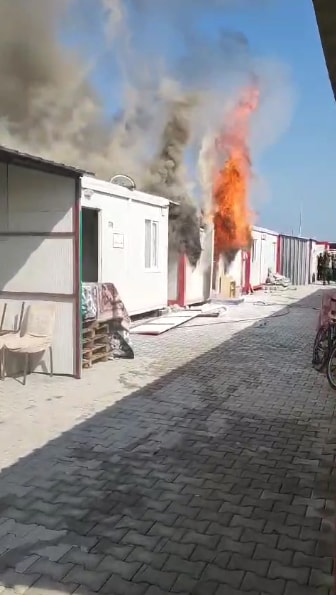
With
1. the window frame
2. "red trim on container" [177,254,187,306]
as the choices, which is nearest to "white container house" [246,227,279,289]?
"red trim on container" [177,254,187,306]

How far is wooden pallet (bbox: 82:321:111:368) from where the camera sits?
7.14 meters

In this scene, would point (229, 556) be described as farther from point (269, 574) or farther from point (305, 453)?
point (305, 453)

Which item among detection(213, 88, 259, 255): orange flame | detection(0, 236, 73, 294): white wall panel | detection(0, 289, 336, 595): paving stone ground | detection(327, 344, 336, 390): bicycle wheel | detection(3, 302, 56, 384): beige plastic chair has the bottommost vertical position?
detection(0, 289, 336, 595): paving stone ground

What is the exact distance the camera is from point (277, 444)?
452 cm

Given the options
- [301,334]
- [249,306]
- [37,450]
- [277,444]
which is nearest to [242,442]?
[277,444]

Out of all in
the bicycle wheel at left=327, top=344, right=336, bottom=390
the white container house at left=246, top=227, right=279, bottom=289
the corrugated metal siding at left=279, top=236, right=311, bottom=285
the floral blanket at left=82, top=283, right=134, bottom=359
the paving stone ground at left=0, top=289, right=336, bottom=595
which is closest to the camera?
the paving stone ground at left=0, top=289, right=336, bottom=595

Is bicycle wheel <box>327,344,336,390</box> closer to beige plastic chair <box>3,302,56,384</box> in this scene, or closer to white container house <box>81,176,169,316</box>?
beige plastic chair <box>3,302,56,384</box>

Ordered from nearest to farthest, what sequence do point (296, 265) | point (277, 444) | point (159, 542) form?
point (159, 542), point (277, 444), point (296, 265)

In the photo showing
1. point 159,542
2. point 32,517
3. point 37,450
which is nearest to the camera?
point 159,542

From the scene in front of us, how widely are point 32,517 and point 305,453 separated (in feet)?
7.45

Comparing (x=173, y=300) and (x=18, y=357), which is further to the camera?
(x=173, y=300)

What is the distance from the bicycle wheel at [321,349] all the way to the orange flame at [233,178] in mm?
10226

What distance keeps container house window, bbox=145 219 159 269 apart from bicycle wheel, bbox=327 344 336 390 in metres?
6.21

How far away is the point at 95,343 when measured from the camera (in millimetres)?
7578
